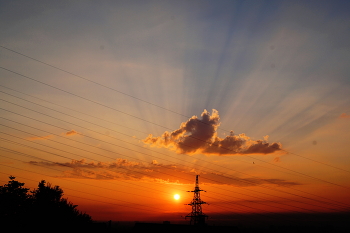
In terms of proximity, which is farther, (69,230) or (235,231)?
(235,231)

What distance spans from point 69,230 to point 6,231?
15897mm

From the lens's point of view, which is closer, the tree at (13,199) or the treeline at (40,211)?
the treeline at (40,211)

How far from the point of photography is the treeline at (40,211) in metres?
62.0

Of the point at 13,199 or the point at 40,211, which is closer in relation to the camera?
the point at 40,211

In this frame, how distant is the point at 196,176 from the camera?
82.6 metres

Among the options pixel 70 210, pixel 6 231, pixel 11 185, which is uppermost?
pixel 11 185

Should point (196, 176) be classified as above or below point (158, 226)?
above

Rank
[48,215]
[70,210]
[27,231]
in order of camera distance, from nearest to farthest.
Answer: [27,231] < [48,215] < [70,210]

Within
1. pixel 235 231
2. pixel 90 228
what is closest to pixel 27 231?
pixel 90 228

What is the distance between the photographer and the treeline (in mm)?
62000

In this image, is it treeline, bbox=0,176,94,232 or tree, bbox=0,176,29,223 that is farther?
tree, bbox=0,176,29,223

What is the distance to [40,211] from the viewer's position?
66188 millimetres

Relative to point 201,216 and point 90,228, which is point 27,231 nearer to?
point 90,228

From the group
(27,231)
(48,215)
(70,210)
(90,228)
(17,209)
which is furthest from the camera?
(17,209)
